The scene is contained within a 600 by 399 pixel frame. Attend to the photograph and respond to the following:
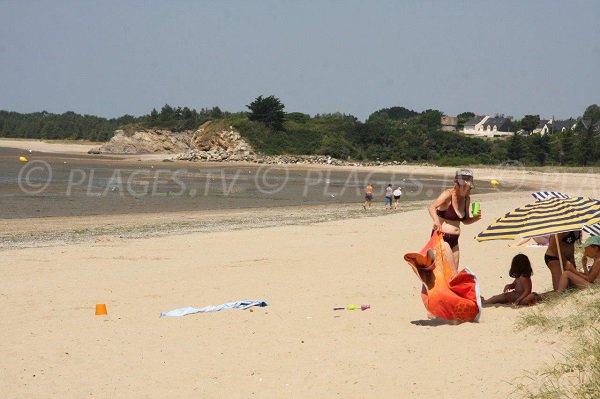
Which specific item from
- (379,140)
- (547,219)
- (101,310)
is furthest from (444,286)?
(379,140)

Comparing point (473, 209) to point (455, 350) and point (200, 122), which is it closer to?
point (455, 350)

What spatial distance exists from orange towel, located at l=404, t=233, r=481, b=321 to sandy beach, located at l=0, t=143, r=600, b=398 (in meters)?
0.17

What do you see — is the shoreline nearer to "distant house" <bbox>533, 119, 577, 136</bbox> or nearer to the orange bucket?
the orange bucket

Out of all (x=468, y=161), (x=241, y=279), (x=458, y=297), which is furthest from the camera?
(x=468, y=161)

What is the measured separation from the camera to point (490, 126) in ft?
426

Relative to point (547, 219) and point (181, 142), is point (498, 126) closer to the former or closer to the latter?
point (181, 142)

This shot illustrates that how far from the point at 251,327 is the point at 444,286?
2.03 metres

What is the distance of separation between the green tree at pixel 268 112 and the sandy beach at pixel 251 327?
69.6 metres

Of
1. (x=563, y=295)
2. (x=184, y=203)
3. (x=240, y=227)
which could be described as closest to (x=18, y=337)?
(x=563, y=295)

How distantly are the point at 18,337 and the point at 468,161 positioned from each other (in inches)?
2886

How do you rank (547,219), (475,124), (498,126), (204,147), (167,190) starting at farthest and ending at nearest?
(475,124) < (498,126) < (204,147) < (167,190) < (547,219)

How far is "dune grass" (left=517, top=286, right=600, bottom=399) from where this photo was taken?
17.6 ft

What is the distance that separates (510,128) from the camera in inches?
5153

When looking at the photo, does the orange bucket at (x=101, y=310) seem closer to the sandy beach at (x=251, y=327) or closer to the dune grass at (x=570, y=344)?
the sandy beach at (x=251, y=327)
